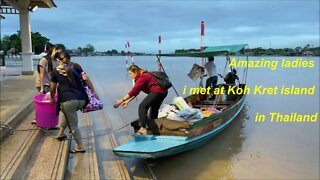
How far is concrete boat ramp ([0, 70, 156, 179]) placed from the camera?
373 centimetres

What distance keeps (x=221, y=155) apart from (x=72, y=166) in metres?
3.14

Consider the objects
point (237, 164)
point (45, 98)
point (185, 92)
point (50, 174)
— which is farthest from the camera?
point (185, 92)

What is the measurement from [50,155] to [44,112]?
42.0 inches

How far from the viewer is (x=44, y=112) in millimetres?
5043

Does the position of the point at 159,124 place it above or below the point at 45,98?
below

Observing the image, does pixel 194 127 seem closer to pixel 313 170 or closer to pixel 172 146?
pixel 172 146

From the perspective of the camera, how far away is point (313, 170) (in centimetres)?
531

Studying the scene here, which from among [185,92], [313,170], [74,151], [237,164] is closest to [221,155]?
[237,164]

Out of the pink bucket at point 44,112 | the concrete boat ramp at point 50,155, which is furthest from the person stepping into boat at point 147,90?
the pink bucket at point 44,112

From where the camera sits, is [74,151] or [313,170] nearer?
[74,151]

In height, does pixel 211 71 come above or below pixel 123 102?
above

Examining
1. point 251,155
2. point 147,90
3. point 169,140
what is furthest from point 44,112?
point 251,155

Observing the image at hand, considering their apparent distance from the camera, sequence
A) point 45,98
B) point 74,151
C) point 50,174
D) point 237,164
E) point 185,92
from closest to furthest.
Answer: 1. point 50,174
2. point 74,151
3. point 45,98
4. point 237,164
5. point 185,92

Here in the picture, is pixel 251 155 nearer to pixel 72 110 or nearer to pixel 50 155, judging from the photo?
pixel 72 110
